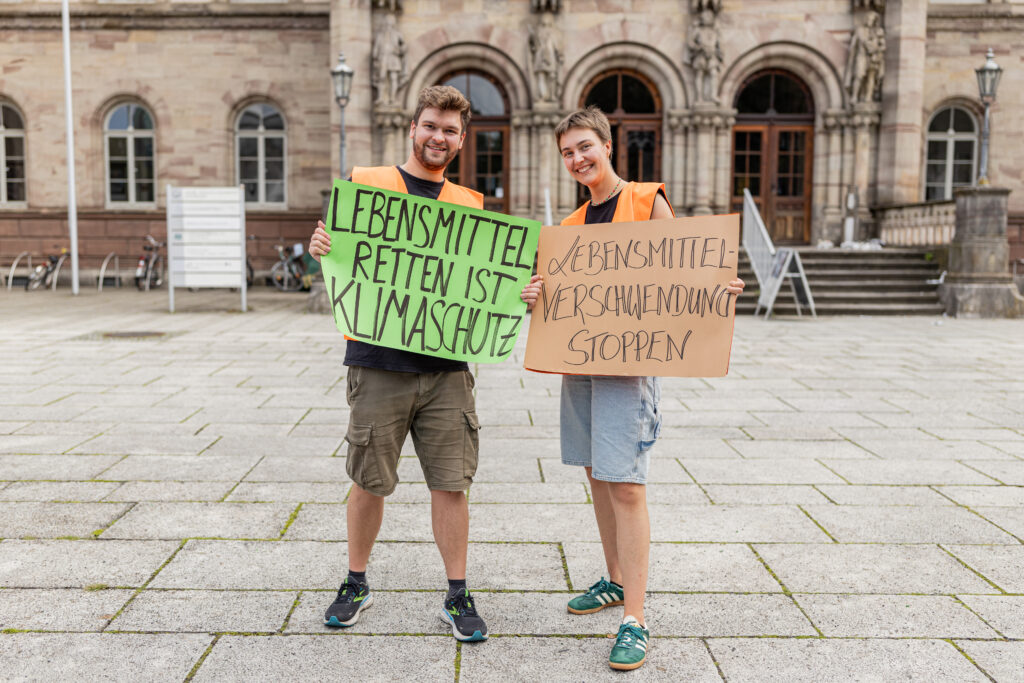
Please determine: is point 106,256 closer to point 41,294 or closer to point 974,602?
point 41,294

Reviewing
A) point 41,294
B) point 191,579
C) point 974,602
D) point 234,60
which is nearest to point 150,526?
point 191,579

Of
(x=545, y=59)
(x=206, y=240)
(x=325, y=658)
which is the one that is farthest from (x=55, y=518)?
(x=545, y=59)

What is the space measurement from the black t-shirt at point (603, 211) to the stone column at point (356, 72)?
55.6 ft

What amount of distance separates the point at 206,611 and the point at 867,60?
1942cm

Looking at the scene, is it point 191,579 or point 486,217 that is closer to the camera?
point 486,217

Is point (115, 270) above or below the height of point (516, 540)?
above

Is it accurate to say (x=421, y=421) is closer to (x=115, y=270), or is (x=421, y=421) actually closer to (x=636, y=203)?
(x=636, y=203)

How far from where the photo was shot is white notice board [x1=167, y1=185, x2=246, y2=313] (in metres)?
15.2

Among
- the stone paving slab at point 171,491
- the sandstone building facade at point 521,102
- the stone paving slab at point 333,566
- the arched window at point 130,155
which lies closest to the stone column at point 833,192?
the sandstone building facade at point 521,102

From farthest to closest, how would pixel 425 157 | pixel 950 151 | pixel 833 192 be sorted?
pixel 950 151 → pixel 833 192 → pixel 425 157

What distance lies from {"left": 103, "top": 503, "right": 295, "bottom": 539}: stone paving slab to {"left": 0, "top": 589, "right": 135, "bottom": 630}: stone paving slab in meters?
0.67

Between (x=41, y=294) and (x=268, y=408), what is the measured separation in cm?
1558

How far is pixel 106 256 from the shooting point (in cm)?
2303

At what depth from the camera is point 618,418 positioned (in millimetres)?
3275
